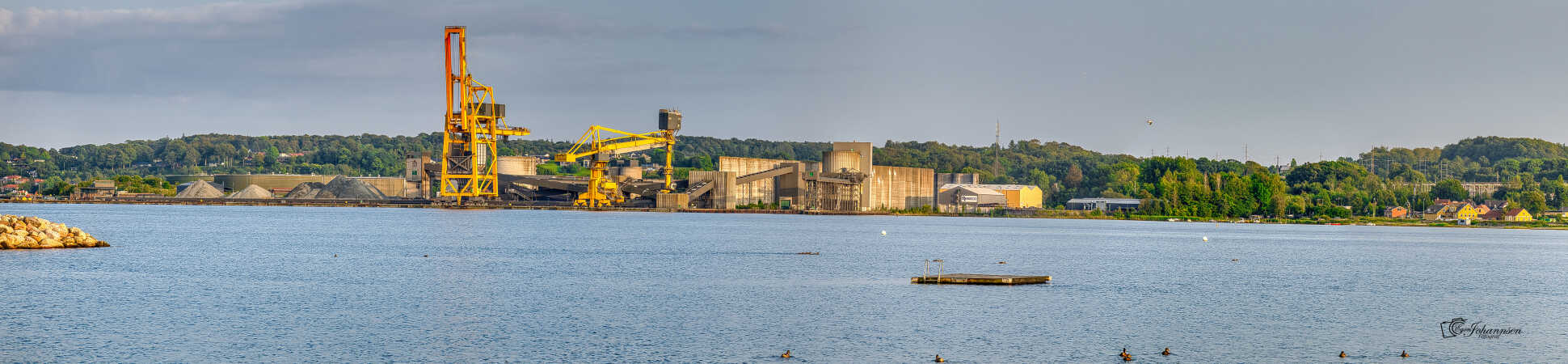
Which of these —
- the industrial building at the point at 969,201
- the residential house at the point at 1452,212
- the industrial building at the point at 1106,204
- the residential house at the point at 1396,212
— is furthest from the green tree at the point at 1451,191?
the industrial building at the point at 969,201

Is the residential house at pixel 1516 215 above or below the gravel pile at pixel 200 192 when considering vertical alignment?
below

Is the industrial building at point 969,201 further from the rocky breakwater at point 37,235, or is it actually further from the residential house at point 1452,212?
the rocky breakwater at point 37,235

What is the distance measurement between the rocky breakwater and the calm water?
1.34 m

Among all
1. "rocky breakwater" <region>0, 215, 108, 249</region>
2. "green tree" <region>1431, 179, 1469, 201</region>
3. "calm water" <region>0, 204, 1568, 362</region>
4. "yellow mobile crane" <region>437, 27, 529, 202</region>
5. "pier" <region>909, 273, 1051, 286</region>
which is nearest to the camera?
"calm water" <region>0, 204, 1568, 362</region>

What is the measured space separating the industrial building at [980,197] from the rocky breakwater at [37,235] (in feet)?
429

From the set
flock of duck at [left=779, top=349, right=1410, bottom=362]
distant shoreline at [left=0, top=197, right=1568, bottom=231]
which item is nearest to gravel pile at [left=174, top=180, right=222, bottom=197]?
distant shoreline at [left=0, top=197, right=1568, bottom=231]

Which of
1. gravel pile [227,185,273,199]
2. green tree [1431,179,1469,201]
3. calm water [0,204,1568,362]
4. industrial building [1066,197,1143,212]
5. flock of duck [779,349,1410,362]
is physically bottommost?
flock of duck [779,349,1410,362]

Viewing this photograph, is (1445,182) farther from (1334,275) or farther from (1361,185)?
(1334,275)

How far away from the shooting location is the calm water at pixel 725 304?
23.8m

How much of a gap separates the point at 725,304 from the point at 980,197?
480 feet

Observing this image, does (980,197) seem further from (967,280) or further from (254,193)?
(967,280)

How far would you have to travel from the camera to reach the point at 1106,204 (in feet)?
584

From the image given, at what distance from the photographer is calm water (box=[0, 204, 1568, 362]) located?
78.2 feet

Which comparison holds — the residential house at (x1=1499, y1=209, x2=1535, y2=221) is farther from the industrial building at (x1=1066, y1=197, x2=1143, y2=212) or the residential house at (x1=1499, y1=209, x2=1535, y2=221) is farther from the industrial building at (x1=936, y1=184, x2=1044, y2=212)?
the industrial building at (x1=936, y1=184, x2=1044, y2=212)
